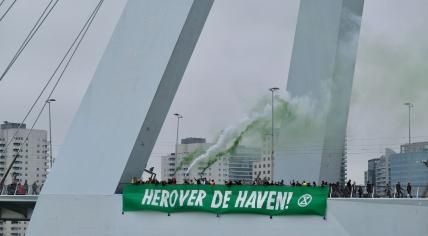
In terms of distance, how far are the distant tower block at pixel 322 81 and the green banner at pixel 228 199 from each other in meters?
5.11

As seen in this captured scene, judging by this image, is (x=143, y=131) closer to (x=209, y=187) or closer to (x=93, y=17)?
(x=209, y=187)

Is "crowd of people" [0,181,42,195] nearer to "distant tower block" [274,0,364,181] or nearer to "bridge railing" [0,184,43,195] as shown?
"bridge railing" [0,184,43,195]

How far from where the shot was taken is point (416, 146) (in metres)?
65.5

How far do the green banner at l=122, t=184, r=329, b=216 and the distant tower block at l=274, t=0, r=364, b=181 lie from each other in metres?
5.11

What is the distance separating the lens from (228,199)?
25234 millimetres

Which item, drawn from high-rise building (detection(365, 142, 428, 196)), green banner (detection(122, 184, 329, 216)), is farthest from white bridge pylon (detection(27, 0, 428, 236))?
high-rise building (detection(365, 142, 428, 196))

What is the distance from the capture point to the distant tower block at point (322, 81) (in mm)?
29312

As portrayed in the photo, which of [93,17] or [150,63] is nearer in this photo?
[150,63]

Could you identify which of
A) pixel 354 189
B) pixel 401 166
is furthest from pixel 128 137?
pixel 401 166

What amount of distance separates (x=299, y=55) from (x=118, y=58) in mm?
7247

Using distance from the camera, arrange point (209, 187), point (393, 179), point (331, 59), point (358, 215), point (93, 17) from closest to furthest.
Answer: point (358, 215) → point (209, 187) → point (93, 17) → point (331, 59) → point (393, 179)

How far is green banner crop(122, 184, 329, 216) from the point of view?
80.8 feet

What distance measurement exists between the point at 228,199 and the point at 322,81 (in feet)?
21.1

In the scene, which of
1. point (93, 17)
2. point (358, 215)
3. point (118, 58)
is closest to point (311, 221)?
point (358, 215)
